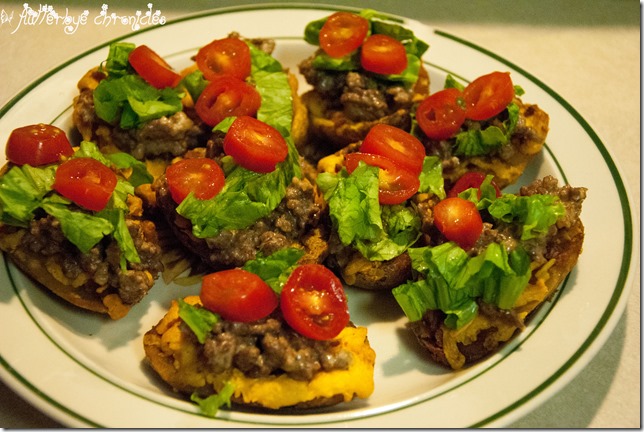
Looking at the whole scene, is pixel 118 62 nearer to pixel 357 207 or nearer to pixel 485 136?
pixel 357 207

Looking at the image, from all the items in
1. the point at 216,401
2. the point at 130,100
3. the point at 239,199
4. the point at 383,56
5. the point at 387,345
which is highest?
the point at 383,56

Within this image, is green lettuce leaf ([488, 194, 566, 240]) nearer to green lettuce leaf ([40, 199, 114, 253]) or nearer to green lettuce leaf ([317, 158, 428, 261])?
green lettuce leaf ([317, 158, 428, 261])

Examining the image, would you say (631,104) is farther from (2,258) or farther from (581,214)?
(2,258)

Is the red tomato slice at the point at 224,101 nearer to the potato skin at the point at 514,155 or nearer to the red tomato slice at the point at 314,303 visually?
the potato skin at the point at 514,155

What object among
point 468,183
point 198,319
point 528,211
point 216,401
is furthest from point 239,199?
point 528,211

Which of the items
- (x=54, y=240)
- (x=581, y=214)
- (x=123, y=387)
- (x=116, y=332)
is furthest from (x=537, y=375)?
(x=54, y=240)
